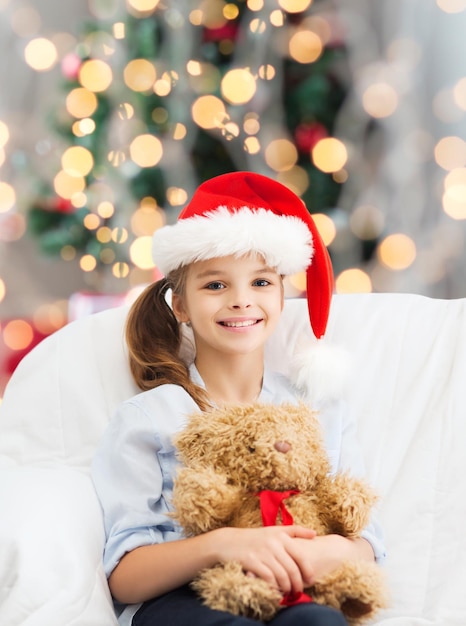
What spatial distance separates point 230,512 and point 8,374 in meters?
1.96

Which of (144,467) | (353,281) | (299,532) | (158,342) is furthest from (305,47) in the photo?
(299,532)

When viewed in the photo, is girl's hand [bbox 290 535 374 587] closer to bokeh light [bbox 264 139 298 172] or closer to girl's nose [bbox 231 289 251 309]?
girl's nose [bbox 231 289 251 309]

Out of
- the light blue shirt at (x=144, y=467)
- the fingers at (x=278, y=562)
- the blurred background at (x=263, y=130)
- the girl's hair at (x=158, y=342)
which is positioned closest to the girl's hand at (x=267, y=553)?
the fingers at (x=278, y=562)

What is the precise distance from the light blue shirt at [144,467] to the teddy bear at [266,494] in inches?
3.7

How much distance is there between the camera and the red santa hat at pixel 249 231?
1.23 m

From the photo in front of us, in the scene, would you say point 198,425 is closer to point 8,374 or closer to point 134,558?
point 134,558

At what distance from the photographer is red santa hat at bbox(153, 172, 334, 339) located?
48.3 inches

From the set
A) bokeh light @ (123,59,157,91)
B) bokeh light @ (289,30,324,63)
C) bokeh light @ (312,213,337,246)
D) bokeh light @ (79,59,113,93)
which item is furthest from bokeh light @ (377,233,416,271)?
bokeh light @ (79,59,113,93)

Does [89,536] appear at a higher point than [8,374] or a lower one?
higher

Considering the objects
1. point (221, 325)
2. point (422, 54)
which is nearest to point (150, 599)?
point (221, 325)

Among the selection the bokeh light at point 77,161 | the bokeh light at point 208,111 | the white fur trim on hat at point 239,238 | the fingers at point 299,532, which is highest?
the bokeh light at point 208,111

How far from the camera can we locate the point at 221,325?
4.11ft

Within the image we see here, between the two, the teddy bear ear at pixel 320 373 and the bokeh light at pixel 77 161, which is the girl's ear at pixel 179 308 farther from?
the bokeh light at pixel 77 161

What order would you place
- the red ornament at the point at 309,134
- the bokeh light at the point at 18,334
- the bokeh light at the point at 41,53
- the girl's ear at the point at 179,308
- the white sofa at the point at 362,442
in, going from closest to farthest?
1. the white sofa at the point at 362,442
2. the girl's ear at the point at 179,308
3. the red ornament at the point at 309,134
4. the bokeh light at the point at 41,53
5. the bokeh light at the point at 18,334
